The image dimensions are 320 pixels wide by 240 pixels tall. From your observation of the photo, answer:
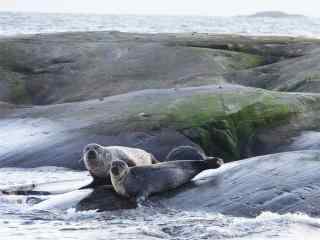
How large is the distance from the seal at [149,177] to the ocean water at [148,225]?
0.45m

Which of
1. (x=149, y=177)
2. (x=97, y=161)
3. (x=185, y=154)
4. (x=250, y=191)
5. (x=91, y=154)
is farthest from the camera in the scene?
(x=185, y=154)

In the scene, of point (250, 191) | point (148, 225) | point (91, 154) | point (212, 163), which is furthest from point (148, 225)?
point (91, 154)

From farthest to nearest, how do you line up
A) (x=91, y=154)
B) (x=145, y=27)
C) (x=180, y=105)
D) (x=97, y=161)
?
1. (x=145, y=27)
2. (x=180, y=105)
3. (x=97, y=161)
4. (x=91, y=154)

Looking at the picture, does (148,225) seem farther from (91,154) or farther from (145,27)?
(145,27)

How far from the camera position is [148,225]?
1123 cm

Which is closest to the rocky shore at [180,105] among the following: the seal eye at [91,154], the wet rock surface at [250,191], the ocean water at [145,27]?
the wet rock surface at [250,191]

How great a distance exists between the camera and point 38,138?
18.0m

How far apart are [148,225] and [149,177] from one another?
148cm

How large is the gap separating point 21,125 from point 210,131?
4385 mm

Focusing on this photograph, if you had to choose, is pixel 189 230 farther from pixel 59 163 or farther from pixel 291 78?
pixel 291 78

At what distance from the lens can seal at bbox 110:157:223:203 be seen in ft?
41.2

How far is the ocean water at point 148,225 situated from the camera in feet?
34.4

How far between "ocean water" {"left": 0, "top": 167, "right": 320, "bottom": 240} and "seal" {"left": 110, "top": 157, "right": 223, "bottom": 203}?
45 cm

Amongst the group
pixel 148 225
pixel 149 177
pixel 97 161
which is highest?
pixel 97 161
